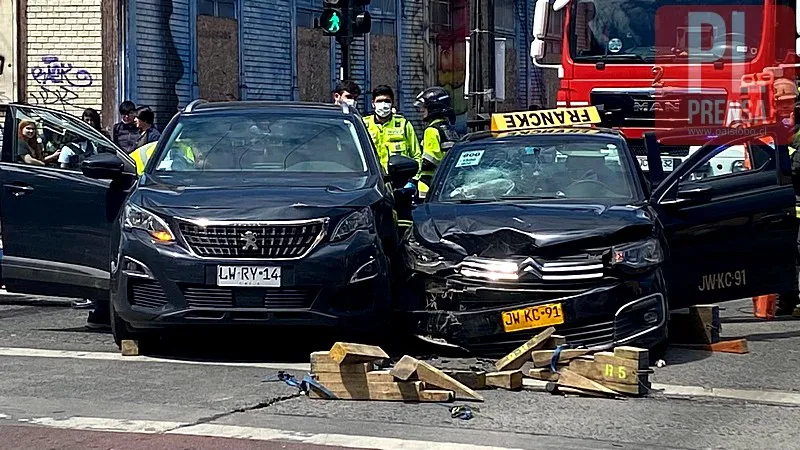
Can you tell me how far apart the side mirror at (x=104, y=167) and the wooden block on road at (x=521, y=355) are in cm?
312

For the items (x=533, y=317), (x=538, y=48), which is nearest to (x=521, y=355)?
(x=533, y=317)

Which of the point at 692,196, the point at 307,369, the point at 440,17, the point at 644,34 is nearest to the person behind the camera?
the point at 307,369

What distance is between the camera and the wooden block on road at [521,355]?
9.29 m

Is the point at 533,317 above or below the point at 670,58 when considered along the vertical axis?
below

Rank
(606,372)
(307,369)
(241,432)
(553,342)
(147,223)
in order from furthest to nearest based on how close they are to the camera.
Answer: (147,223), (307,369), (553,342), (606,372), (241,432)

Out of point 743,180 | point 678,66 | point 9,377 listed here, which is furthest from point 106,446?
point 678,66

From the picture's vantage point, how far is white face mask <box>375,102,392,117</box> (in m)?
14.7

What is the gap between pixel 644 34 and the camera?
17.6 m

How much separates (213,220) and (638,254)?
274cm

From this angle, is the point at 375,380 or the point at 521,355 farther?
the point at 521,355

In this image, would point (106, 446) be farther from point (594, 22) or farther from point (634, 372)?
point (594, 22)

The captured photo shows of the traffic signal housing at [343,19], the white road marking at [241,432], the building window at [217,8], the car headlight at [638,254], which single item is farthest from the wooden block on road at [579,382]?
the building window at [217,8]

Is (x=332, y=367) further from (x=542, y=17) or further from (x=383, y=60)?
(x=383, y=60)

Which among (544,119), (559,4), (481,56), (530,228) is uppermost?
(559,4)
